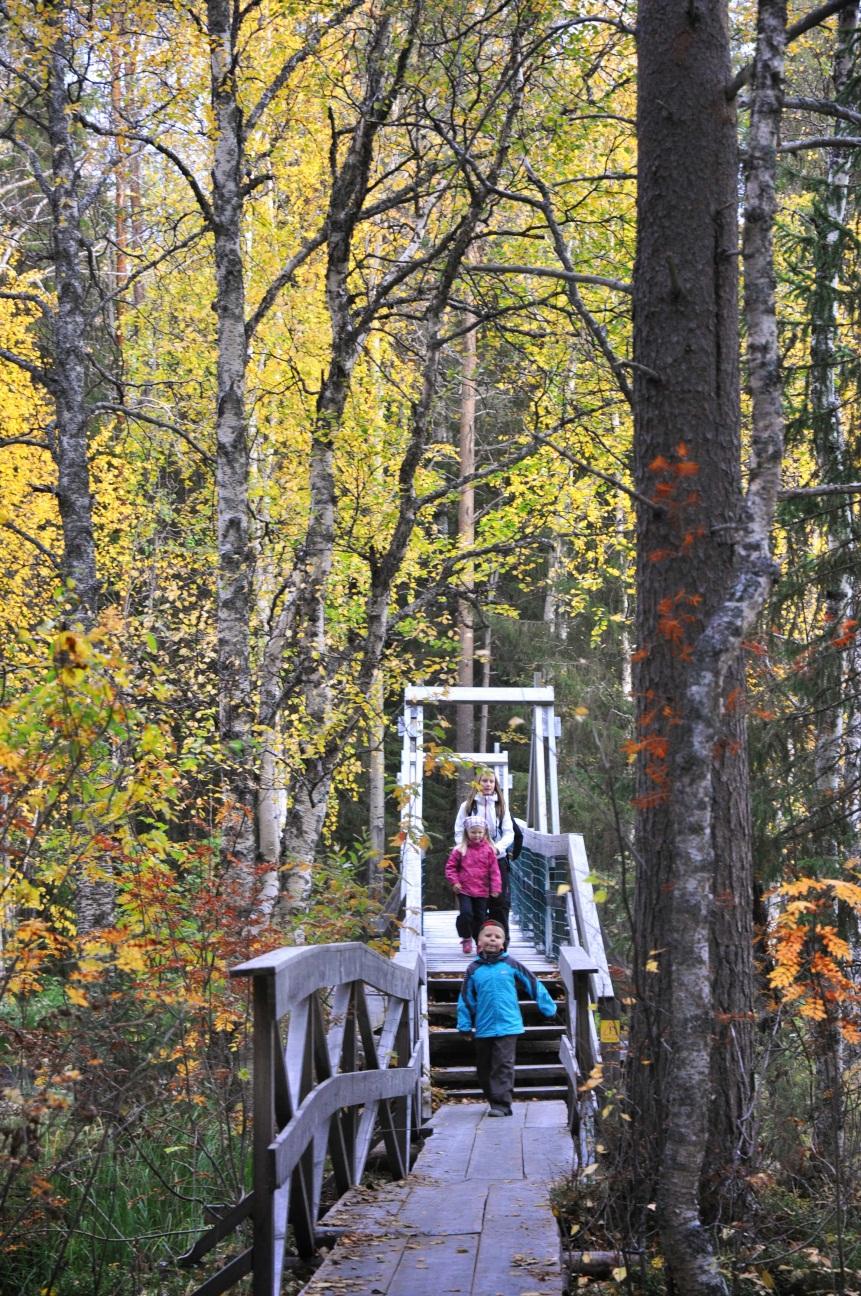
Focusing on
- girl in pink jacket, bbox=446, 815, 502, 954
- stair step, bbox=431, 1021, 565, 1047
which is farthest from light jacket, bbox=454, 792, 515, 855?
stair step, bbox=431, 1021, 565, 1047

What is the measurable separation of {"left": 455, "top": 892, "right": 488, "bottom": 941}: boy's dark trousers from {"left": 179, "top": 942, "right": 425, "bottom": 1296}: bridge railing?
3854 mm

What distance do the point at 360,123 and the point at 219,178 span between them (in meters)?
1.09

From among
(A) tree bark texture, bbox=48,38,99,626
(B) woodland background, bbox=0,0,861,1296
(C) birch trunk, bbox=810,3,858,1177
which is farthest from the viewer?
(A) tree bark texture, bbox=48,38,99,626

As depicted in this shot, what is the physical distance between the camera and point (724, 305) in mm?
5422

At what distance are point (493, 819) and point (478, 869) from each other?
0.62 metres

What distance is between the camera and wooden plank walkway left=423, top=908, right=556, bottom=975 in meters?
11.6

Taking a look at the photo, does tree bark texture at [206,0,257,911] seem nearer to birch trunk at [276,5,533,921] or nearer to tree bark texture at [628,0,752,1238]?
birch trunk at [276,5,533,921]

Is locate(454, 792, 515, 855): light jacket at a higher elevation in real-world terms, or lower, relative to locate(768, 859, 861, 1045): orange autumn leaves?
higher

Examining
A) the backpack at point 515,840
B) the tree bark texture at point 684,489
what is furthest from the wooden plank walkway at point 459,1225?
the backpack at point 515,840

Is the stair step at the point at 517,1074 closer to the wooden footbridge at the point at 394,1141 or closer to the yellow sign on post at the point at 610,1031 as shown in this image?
the wooden footbridge at the point at 394,1141

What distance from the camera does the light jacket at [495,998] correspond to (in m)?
8.14

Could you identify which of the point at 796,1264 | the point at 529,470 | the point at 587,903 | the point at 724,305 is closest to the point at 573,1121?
the point at 796,1264

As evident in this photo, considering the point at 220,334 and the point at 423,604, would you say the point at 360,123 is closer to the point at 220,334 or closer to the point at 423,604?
the point at 220,334

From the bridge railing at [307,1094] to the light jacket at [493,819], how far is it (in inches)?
167
